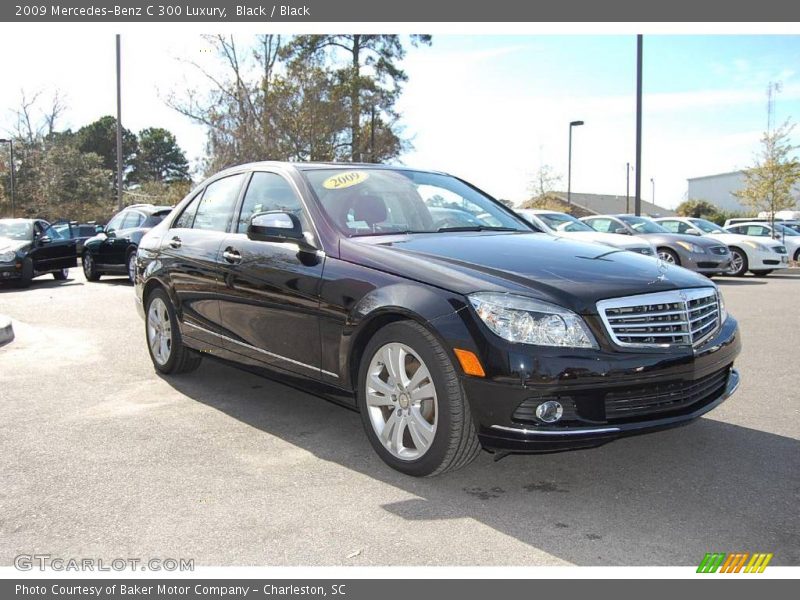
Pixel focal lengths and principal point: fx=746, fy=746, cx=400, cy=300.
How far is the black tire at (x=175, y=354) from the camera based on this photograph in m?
5.87

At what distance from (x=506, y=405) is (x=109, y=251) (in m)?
13.2

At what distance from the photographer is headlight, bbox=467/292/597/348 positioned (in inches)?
133

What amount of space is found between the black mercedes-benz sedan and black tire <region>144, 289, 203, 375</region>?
660 mm

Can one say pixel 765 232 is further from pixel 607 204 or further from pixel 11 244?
pixel 607 204

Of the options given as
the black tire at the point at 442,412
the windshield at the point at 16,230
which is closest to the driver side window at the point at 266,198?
the black tire at the point at 442,412

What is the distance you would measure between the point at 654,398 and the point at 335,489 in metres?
1.61

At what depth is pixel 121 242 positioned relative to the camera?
580 inches

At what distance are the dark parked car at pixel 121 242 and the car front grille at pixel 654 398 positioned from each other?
40.7 feet

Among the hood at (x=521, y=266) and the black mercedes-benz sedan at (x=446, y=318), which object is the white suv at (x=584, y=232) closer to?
the black mercedes-benz sedan at (x=446, y=318)

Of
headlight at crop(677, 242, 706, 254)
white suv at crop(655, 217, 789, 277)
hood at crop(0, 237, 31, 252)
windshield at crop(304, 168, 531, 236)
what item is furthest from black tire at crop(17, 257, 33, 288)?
white suv at crop(655, 217, 789, 277)

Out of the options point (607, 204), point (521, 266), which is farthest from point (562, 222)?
point (607, 204)

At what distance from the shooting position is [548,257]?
13.2 feet
